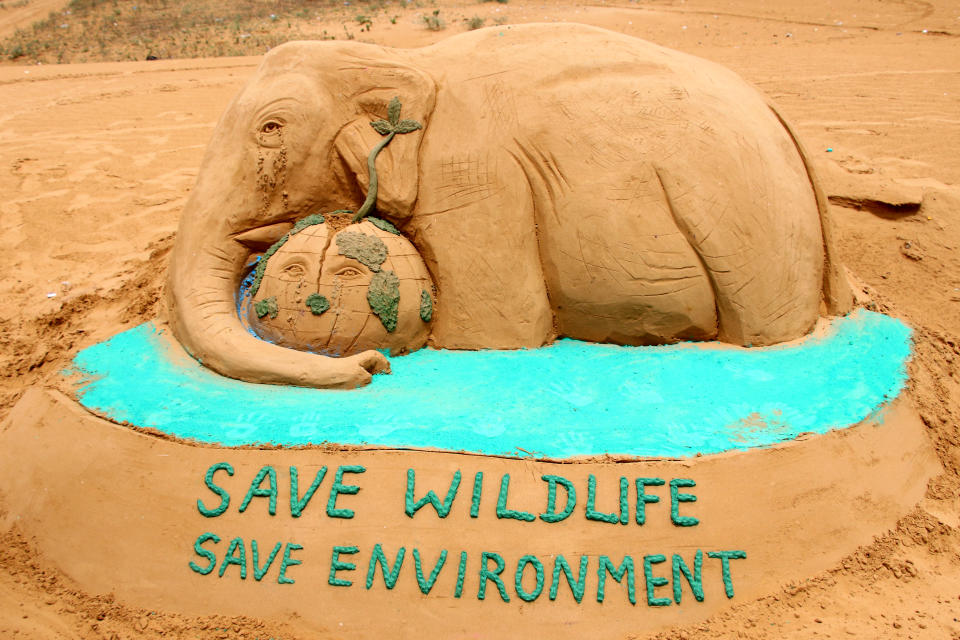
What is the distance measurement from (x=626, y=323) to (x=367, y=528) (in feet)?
5.74

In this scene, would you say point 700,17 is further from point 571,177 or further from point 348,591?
point 348,591

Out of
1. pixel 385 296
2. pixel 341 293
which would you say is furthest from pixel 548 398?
pixel 341 293

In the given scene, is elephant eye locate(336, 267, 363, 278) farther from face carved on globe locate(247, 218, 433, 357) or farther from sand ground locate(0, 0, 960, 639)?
sand ground locate(0, 0, 960, 639)

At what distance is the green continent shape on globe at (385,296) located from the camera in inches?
161

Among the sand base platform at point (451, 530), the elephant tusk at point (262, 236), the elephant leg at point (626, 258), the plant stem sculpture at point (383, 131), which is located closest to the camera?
the sand base platform at point (451, 530)

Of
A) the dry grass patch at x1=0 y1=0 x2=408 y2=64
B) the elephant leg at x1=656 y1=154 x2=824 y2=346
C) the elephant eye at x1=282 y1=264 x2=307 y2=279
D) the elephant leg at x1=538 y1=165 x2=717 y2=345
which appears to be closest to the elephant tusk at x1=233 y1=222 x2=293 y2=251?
the elephant eye at x1=282 y1=264 x2=307 y2=279

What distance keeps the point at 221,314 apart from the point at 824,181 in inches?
206

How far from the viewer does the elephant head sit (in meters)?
4.20

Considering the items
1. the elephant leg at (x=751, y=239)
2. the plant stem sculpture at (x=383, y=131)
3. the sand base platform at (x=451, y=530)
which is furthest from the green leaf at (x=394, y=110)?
the sand base platform at (x=451, y=530)

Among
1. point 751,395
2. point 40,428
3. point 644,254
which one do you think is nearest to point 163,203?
point 40,428

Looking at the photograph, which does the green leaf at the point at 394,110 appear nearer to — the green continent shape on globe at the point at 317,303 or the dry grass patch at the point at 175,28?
the green continent shape on globe at the point at 317,303

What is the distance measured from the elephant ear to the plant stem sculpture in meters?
0.02

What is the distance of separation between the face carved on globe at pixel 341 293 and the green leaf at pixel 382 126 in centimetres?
50

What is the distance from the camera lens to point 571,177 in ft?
13.4
